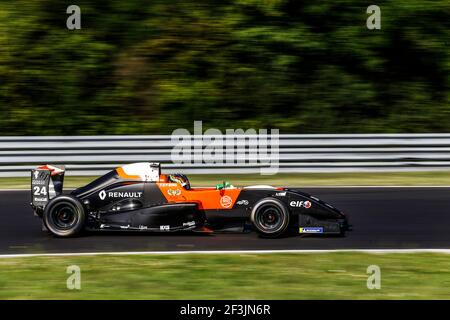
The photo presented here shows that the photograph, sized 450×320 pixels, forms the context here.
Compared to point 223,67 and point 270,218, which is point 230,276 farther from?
point 223,67

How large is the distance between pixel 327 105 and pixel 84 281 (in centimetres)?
1074

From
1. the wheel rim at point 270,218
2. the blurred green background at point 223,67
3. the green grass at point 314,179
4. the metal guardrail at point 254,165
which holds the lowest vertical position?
the wheel rim at point 270,218

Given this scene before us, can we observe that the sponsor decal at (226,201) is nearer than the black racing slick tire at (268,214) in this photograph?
No

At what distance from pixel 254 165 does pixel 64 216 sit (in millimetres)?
5734

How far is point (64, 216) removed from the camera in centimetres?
925

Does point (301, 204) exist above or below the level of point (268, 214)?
above

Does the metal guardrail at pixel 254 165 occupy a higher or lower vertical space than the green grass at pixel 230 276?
higher

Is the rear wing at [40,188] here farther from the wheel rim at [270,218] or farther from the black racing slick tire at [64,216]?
the wheel rim at [270,218]

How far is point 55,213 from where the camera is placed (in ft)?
30.3

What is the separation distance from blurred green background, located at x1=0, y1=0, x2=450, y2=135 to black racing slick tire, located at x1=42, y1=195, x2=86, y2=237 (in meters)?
7.50

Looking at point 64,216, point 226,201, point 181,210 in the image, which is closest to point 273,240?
point 226,201

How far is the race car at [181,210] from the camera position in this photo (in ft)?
29.8

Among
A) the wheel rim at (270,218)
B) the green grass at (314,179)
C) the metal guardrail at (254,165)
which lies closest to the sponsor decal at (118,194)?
the wheel rim at (270,218)

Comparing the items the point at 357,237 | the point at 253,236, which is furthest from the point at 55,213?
the point at 357,237
